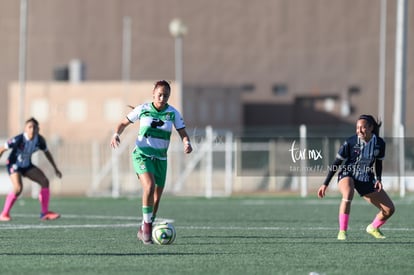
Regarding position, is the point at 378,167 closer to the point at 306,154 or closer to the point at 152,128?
the point at 152,128

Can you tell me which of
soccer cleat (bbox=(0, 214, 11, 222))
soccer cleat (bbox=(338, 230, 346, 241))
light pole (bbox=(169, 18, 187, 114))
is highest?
light pole (bbox=(169, 18, 187, 114))

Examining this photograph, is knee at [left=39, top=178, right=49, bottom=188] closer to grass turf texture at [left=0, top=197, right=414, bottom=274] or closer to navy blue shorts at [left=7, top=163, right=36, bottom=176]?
navy blue shorts at [left=7, top=163, right=36, bottom=176]

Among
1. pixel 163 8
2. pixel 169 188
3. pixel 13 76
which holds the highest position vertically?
pixel 163 8

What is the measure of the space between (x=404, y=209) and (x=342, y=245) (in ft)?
32.7

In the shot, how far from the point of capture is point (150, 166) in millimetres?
15133

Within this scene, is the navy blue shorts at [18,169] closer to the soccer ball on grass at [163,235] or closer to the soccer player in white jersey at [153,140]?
the soccer player in white jersey at [153,140]

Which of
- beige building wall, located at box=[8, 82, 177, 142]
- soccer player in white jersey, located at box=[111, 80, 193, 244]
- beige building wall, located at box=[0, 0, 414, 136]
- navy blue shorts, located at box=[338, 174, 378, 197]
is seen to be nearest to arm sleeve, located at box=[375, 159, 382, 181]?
navy blue shorts, located at box=[338, 174, 378, 197]

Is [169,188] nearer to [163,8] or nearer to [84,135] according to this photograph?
[84,135]

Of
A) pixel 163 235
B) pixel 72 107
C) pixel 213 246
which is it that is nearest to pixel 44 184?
pixel 163 235

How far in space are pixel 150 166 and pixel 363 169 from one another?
116 inches

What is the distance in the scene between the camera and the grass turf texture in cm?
1179

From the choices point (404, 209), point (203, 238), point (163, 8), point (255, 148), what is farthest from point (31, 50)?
point (203, 238)

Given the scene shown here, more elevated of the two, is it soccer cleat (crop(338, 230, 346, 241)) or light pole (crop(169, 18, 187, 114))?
light pole (crop(169, 18, 187, 114))

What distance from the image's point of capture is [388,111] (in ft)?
203
